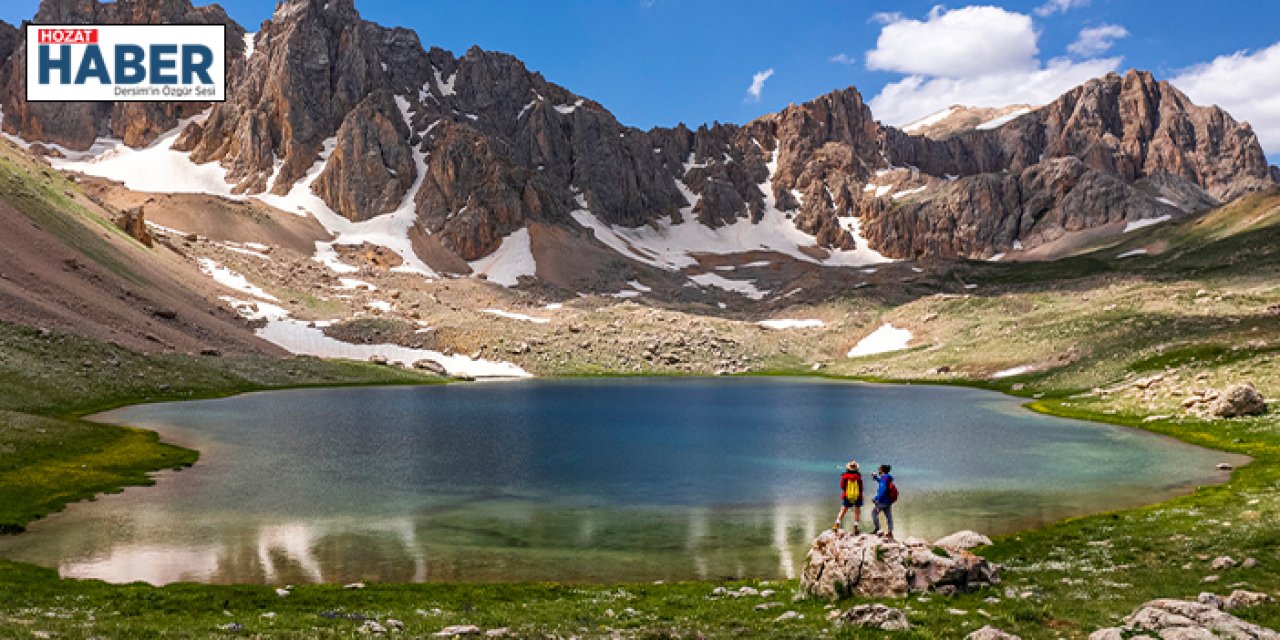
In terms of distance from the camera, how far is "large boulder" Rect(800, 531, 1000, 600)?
2459cm

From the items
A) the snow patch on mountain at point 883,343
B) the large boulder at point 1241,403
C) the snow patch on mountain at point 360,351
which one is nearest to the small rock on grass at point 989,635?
the large boulder at point 1241,403

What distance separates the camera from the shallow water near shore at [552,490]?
3316 centimetres

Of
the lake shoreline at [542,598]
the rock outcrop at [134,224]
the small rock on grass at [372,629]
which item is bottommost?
the lake shoreline at [542,598]

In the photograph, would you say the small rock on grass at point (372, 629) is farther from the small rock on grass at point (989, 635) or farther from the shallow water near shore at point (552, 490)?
the small rock on grass at point (989, 635)

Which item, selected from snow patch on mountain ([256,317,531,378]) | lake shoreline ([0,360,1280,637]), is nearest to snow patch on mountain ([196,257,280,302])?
snow patch on mountain ([256,317,531,378])

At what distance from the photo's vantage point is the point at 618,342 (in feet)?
632

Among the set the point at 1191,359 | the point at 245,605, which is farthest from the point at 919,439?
the point at 245,605

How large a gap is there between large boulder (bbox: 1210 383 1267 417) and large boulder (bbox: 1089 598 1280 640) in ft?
204

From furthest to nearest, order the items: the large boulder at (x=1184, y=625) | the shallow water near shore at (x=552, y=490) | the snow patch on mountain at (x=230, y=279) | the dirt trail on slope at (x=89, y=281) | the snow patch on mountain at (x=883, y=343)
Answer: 1. the snow patch on mountain at (x=883, y=343)
2. the snow patch on mountain at (x=230, y=279)
3. the dirt trail on slope at (x=89, y=281)
4. the shallow water near shore at (x=552, y=490)
5. the large boulder at (x=1184, y=625)

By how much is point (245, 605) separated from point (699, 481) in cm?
3095

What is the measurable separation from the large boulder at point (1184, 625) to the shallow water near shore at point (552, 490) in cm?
1448

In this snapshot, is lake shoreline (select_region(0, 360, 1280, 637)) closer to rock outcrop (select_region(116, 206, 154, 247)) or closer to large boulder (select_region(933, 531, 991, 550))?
large boulder (select_region(933, 531, 991, 550))

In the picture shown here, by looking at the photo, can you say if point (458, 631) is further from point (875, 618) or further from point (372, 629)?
point (875, 618)

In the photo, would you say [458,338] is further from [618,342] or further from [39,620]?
[39,620]
